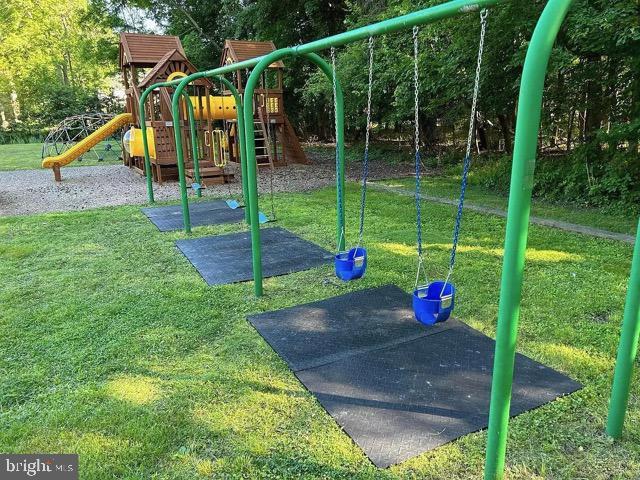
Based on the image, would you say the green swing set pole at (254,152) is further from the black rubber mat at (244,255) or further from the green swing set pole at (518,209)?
the green swing set pole at (518,209)

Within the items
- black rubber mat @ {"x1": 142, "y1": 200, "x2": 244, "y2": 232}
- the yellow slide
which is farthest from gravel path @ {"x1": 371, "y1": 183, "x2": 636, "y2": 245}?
the yellow slide

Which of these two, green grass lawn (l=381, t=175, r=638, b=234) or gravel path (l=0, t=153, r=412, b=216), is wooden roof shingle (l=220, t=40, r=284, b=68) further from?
green grass lawn (l=381, t=175, r=638, b=234)

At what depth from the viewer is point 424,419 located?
2.44 m

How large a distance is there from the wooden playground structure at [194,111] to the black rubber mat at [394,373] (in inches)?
245

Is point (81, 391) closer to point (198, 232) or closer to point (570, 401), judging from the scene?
point (570, 401)

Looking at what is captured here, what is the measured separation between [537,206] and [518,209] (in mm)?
6324

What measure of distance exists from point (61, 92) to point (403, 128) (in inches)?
985

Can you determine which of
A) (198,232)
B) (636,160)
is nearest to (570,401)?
(198,232)

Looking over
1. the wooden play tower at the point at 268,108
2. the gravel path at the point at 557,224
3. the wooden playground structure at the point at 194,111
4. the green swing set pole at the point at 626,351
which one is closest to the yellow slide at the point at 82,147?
the wooden playground structure at the point at 194,111

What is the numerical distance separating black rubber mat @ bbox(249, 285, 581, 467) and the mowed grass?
0.29 feet

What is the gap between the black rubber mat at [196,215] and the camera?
6867 millimetres

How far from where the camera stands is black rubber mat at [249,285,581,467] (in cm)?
238

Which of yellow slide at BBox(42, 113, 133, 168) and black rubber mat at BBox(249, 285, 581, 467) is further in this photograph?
yellow slide at BBox(42, 113, 133, 168)

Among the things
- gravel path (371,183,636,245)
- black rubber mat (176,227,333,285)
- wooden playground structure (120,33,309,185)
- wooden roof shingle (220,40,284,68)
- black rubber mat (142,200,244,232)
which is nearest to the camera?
black rubber mat (176,227,333,285)
